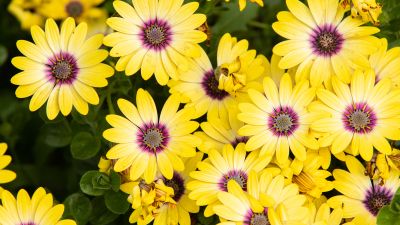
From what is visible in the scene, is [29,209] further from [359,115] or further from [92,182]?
[359,115]

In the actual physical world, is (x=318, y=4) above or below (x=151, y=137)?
above

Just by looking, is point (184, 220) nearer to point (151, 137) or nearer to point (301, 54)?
point (151, 137)

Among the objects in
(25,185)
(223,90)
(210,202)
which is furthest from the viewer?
(25,185)

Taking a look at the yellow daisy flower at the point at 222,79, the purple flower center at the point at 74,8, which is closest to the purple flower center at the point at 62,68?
the yellow daisy flower at the point at 222,79

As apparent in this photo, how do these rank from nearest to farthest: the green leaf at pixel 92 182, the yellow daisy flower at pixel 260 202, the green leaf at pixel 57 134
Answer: the yellow daisy flower at pixel 260 202, the green leaf at pixel 92 182, the green leaf at pixel 57 134

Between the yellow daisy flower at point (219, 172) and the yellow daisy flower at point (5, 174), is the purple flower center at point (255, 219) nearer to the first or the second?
the yellow daisy flower at point (219, 172)

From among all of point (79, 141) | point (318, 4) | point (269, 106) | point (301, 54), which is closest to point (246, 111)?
point (269, 106)

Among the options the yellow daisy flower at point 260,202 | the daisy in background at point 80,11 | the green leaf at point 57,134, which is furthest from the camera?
the daisy in background at point 80,11

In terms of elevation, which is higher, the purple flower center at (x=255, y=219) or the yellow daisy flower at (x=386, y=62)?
the yellow daisy flower at (x=386, y=62)

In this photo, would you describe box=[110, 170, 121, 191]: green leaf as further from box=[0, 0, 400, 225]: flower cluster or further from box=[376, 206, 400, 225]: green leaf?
box=[376, 206, 400, 225]: green leaf
